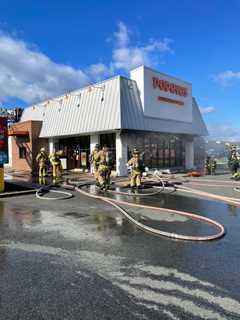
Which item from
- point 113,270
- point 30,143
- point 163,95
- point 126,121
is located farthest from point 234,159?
point 30,143

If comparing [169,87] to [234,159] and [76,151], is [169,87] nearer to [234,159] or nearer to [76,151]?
[234,159]

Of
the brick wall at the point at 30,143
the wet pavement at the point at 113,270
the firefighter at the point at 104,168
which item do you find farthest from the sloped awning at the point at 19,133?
the wet pavement at the point at 113,270

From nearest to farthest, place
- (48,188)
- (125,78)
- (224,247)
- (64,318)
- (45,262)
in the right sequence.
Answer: (64,318)
(45,262)
(224,247)
(48,188)
(125,78)

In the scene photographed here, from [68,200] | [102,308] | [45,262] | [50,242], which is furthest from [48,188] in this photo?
[102,308]

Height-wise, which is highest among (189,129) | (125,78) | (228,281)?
(125,78)

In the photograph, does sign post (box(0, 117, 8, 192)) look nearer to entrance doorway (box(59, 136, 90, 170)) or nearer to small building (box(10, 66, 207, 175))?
small building (box(10, 66, 207, 175))

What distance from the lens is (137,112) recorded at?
17.5 meters

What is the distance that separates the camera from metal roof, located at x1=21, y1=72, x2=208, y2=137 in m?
16.7

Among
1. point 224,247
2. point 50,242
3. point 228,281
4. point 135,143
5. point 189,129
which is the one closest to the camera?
point 228,281

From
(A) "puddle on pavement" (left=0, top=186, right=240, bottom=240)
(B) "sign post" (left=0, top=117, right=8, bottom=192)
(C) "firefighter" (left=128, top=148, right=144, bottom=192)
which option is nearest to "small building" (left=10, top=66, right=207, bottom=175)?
(C) "firefighter" (left=128, top=148, right=144, bottom=192)

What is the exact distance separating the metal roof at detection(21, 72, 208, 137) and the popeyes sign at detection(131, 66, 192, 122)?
0.41 m

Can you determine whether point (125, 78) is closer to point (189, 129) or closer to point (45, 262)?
point (189, 129)

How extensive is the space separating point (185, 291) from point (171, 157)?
63.0 feet

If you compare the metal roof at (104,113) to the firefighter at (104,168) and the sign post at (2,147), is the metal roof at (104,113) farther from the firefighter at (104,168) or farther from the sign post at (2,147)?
the sign post at (2,147)
